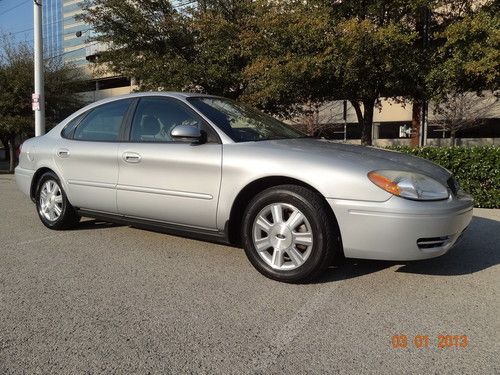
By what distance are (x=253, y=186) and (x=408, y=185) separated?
1.21 m

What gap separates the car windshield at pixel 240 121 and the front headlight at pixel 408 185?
124 centimetres

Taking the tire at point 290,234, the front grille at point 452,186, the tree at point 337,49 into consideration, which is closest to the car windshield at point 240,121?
the tire at point 290,234

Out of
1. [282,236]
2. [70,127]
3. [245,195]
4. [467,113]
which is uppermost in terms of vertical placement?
[467,113]

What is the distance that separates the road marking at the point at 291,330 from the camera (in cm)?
250

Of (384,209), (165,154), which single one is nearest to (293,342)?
(384,209)

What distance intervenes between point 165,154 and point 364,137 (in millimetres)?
8216

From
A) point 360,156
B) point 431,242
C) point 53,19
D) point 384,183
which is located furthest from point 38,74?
point 53,19

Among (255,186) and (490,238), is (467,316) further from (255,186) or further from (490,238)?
(490,238)

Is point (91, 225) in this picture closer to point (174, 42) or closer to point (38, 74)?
point (38, 74)

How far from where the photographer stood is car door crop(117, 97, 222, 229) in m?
3.99

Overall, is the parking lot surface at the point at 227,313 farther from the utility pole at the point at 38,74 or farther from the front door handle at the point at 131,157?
the utility pole at the point at 38,74

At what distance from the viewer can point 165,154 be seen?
4.24 m

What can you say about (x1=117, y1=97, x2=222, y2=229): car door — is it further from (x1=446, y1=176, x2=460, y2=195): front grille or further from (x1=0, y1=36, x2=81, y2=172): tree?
(x1=0, y1=36, x2=81, y2=172): tree

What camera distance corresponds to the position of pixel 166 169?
4.21 metres
